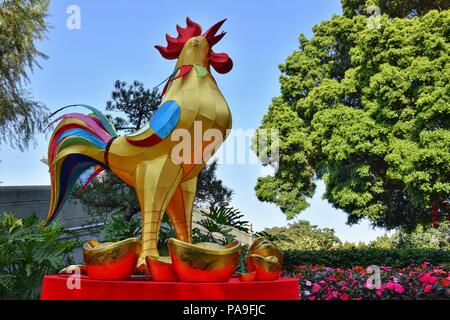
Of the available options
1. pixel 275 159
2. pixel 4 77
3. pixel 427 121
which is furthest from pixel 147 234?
pixel 275 159

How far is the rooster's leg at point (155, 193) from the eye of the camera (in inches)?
156

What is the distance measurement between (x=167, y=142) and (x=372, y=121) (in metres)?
11.1

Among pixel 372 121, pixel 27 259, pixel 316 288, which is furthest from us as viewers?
pixel 372 121

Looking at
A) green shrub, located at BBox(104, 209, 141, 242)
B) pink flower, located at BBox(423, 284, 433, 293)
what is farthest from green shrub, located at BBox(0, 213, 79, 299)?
pink flower, located at BBox(423, 284, 433, 293)

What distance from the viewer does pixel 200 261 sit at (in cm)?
325

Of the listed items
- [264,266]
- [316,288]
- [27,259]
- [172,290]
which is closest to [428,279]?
[316,288]

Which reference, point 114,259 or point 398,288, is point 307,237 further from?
point 114,259

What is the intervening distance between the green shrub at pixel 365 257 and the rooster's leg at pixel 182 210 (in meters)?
6.70

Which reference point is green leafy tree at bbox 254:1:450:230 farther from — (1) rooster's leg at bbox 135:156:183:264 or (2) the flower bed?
(1) rooster's leg at bbox 135:156:183:264

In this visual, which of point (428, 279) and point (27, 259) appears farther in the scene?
point (27, 259)

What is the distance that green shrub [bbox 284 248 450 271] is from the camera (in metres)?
10.9

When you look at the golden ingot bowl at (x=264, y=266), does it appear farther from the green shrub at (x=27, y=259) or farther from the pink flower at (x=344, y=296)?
the green shrub at (x=27, y=259)

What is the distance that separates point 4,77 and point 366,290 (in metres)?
12.3

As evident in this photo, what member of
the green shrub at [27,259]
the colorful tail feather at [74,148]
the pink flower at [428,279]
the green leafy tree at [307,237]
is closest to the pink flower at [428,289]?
the pink flower at [428,279]
